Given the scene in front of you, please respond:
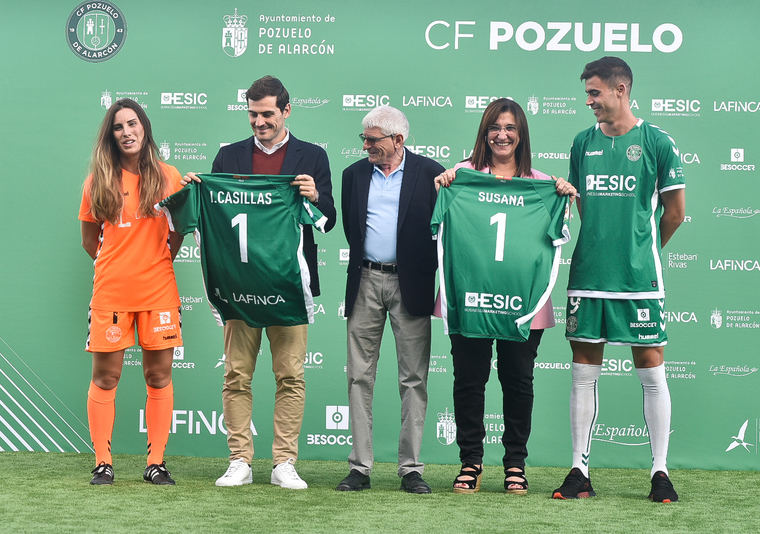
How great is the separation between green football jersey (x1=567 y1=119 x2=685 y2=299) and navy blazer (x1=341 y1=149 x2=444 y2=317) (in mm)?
680

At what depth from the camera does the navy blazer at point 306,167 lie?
155 inches

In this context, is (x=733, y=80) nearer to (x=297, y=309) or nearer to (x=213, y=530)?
(x=297, y=309)

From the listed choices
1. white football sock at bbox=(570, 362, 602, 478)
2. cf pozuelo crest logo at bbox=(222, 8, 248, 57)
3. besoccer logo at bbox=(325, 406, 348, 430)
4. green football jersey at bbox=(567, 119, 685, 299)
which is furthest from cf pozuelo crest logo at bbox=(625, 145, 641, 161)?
cf pozuelo crest logo at bbox=(222, 8, 248, 57)

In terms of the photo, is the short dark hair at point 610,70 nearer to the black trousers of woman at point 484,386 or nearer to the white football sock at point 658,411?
the black trousers of woman at point 484,386

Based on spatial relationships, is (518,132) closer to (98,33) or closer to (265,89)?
(265,89)

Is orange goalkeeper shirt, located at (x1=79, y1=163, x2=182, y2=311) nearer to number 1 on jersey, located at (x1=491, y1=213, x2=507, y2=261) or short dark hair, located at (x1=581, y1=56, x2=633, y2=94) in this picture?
number 1 on jersey, located at (x1=491, y1=213, x2=507, y2=261)

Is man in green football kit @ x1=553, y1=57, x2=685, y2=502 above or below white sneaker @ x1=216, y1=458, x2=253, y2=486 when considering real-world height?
above

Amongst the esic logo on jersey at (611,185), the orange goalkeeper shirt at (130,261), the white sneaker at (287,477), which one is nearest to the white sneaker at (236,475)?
the white sneaker at (287,477)

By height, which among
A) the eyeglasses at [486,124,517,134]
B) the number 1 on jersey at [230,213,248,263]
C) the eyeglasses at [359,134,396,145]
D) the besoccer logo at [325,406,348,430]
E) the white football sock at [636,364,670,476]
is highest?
the eyeglasses at [486,124,517,134]

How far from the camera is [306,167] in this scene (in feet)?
13.0

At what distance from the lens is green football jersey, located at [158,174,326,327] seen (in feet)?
12.5

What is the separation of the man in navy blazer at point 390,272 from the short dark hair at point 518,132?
8.3 inches

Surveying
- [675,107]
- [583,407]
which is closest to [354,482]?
[583,407]

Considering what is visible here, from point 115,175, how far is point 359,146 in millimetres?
1606
